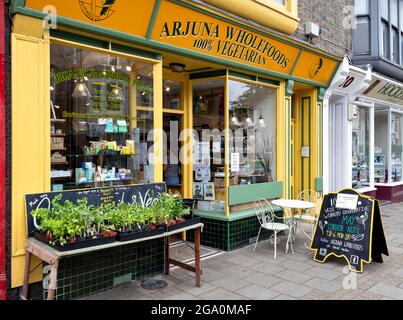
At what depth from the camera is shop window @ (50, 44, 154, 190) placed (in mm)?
4469

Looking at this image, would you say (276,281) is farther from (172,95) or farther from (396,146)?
(396,146)

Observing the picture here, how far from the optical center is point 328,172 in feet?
31.1

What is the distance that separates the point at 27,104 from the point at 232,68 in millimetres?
3625

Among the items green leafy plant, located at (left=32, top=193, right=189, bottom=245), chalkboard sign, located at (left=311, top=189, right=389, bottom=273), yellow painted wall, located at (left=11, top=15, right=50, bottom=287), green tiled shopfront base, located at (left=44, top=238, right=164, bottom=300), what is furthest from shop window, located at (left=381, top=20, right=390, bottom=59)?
yellow painted wall, located at (left=11, top=15, right=50, bottom=287)

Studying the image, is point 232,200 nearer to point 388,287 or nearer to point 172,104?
point 172,104

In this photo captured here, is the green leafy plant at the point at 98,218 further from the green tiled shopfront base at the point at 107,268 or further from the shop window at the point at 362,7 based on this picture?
the shop window at the point at 362,7

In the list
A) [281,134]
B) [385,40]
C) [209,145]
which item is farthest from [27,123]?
[385,40]

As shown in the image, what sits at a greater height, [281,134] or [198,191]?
[281,134]

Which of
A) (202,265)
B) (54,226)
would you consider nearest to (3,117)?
(54,226)

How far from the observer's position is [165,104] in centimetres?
675

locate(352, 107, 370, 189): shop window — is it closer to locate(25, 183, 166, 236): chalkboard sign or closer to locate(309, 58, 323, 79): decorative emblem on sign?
locate(309, 58, 323, 79): decorative emblem on sign

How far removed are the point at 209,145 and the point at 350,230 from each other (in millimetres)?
2807

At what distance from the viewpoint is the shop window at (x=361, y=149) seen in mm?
10508

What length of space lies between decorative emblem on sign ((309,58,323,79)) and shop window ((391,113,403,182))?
5951 millimetres
